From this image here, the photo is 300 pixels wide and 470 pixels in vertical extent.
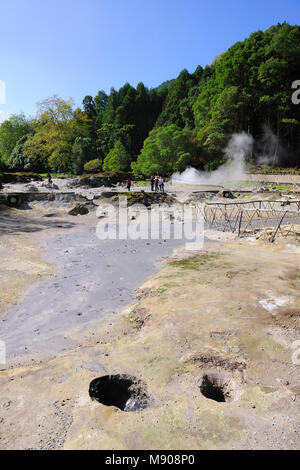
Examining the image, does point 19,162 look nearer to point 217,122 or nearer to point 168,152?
point 168,152

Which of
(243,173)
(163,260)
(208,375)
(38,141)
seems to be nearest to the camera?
(208,375)

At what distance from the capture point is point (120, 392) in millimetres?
3777

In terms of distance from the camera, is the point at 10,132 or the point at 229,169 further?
the point at 10,132

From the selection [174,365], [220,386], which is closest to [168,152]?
[174,365]

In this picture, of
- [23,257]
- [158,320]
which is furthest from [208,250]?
[23,257]

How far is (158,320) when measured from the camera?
540cm

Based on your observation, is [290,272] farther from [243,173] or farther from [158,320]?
[243,173]

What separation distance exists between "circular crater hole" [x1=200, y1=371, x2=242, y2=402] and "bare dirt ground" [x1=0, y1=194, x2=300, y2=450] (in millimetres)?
15

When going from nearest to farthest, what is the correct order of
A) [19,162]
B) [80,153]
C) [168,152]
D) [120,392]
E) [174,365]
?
[120,392] → [174,365] → [168,152] → [80,153] → [19,162]

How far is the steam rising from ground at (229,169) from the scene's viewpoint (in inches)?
1459

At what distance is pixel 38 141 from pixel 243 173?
33.2 m

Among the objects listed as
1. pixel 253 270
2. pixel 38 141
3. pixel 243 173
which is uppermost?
pixel 38 141

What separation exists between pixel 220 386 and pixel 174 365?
0.66 m

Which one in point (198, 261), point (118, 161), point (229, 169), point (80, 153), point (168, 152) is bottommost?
point (198, 261)
